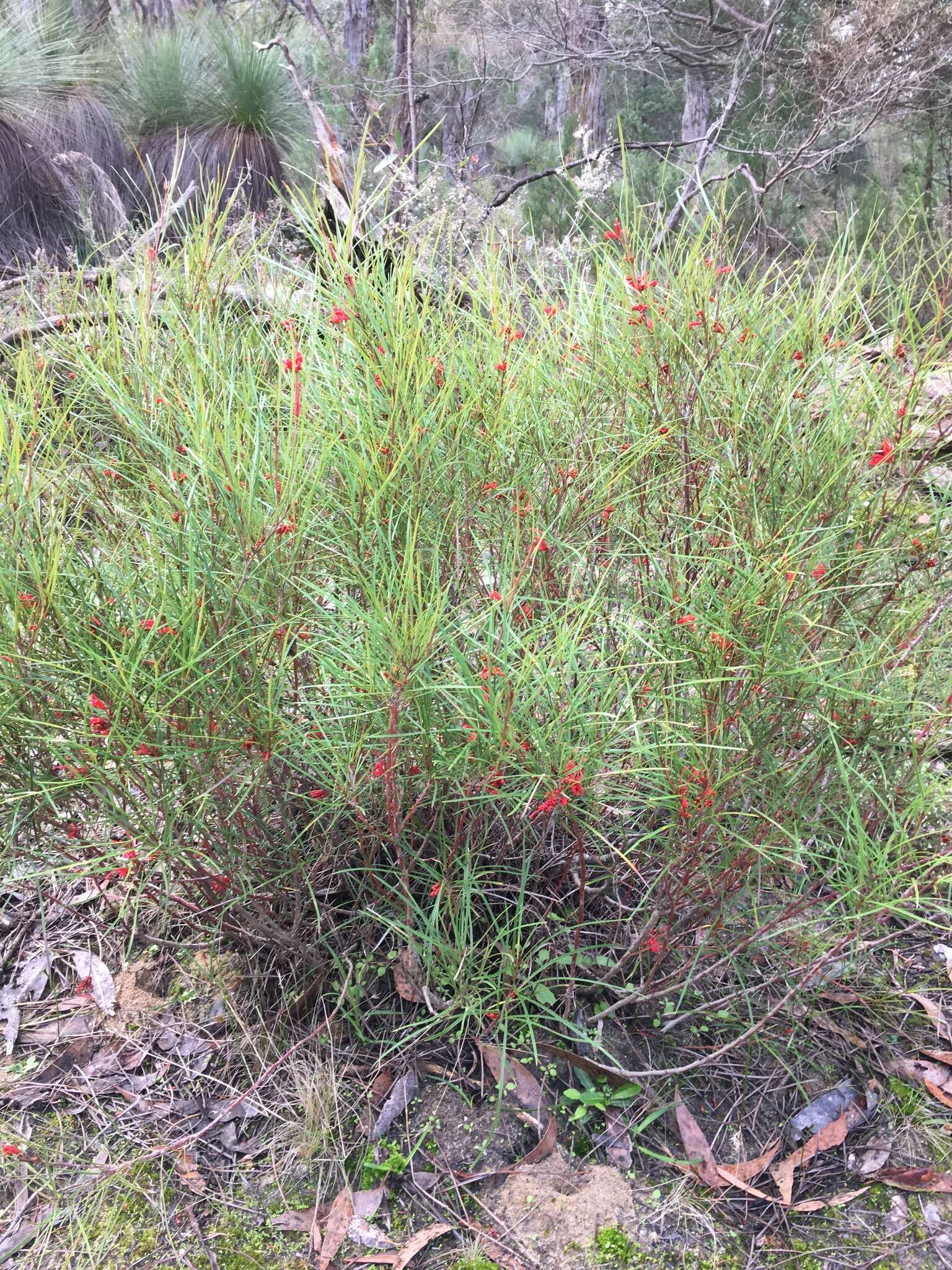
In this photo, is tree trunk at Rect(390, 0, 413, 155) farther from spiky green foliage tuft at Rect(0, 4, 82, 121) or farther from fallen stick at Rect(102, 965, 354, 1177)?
fallen stick at Rect(102, 965, 354, 1177)

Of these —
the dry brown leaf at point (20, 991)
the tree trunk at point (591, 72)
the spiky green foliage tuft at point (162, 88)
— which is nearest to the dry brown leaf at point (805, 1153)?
the dry brown leaf at point (20, 991)

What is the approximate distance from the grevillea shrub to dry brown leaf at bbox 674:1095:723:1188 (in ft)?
1.08

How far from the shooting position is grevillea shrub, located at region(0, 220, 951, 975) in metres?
1.08

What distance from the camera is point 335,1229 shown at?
1.24 meters

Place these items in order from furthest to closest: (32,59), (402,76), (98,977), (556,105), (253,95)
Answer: (556,105)
(402,76)
(253,95)
(32,59)
(98,977)

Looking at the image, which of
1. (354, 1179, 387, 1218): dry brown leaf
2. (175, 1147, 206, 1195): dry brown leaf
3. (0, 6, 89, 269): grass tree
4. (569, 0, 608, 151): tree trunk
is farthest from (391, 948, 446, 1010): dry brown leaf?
(569, 0, 608, 151): tree trunk

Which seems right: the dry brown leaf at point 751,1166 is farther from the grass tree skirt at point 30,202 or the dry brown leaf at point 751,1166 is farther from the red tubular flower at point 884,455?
the grass tree skirt at point 30,202

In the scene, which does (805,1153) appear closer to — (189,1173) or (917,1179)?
(917,1179)

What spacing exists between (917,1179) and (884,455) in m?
1.08

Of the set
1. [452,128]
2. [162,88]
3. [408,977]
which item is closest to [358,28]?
[452,128]

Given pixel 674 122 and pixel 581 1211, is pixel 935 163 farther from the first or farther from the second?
pixel 581 1211

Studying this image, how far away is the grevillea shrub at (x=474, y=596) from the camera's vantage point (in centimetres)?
108

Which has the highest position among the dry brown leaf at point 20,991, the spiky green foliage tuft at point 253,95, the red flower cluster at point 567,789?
the spiky green foliage tuft at point 253,95

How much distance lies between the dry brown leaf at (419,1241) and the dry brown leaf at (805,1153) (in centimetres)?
50
